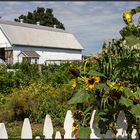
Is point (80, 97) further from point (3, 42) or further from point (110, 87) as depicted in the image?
point (3, 42)

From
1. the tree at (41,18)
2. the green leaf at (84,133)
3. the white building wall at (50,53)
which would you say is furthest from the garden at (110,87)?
the tree at (41,18)

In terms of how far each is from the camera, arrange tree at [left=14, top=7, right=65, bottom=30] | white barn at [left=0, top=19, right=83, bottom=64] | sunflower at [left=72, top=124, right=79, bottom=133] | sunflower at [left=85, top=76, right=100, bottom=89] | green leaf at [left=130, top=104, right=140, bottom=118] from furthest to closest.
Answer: tree at [left=14, top=7, right=65, bottom=30] < white barn at [left=0, top=19, right=83, bottom=64] < sunflower at [left=72, top=124, right=79, bottom=133] < sunflower at [left=85, top=76, right=100, bottom=89] < green leaf at [left=130, top=104, right=140, bottom=118]

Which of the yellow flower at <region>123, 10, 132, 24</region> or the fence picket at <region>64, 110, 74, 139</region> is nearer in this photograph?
the yellow flower at <region>123, 10, 132, 24</region>

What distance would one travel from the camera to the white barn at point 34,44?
1938 inches

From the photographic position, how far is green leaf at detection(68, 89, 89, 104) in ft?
6.30

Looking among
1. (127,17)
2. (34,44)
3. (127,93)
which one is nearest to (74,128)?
(127,93)

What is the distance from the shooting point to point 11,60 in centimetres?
4875

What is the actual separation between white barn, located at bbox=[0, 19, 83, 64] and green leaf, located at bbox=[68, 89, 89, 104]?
142 feet

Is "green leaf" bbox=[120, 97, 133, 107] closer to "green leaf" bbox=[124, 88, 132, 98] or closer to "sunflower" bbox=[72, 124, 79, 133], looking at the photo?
"green leaf" bbox=[124, 88, 132, 98]

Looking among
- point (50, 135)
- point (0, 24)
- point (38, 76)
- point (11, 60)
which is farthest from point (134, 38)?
point (0, 24)

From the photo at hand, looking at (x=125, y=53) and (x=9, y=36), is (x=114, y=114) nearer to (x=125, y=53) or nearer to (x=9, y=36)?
(x=125, y=53)

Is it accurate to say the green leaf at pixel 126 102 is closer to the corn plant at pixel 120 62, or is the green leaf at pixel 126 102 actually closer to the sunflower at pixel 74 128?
the corn plant at pixel 120 62

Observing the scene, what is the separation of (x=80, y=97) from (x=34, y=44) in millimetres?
51801

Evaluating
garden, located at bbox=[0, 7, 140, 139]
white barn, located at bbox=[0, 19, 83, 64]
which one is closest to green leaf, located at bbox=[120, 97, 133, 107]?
garden, located at bbox=[0, 7, 140, 139]
